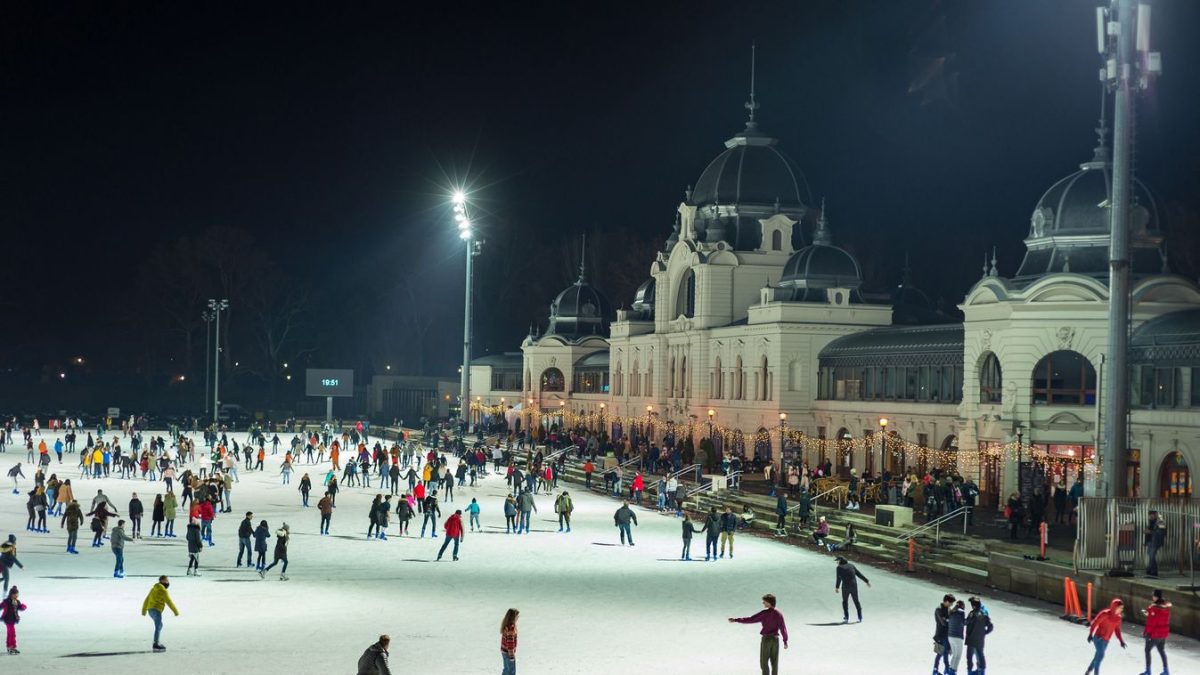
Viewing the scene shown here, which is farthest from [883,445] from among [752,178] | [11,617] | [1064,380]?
[11,617]

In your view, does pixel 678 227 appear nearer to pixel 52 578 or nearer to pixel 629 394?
pixel 629 394

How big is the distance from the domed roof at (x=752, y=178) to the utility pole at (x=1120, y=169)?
53.8 metres

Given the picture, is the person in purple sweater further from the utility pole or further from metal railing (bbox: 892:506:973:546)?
metal railing (bbox: 892:506:973:546)

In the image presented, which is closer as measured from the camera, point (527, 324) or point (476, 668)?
point (476, 668)

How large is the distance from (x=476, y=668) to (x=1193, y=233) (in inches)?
2246

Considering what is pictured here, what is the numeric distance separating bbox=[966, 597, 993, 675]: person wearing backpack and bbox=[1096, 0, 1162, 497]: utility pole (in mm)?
5934

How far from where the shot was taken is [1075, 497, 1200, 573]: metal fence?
27.0 meters

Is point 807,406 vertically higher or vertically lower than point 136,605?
higher

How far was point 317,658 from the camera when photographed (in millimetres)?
22250

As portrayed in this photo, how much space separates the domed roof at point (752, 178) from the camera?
80.8 m

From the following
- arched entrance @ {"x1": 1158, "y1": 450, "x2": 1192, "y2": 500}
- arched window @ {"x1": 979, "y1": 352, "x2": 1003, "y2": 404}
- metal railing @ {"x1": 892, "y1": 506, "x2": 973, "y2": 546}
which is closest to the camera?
metal railing @ {"x1": 892, "y1": 506, "x2": 973, "y2": 546}

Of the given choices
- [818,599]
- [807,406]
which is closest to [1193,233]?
[807,406]

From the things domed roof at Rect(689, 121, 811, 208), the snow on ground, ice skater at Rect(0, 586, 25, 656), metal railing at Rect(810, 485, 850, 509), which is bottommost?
the snow on ground

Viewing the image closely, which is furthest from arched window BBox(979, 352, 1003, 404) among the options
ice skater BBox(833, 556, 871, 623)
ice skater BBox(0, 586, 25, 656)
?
ice skater BBox(0, 586, 25, 656)
